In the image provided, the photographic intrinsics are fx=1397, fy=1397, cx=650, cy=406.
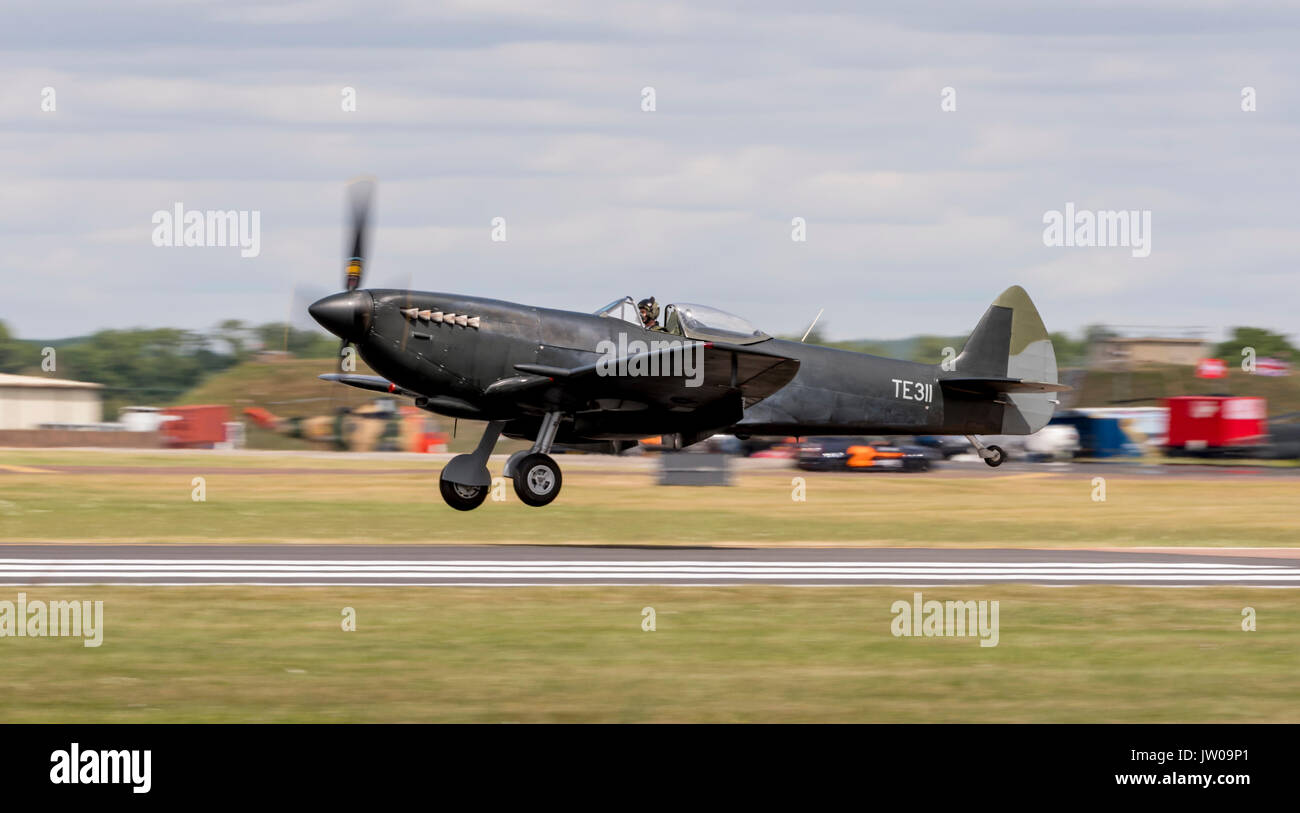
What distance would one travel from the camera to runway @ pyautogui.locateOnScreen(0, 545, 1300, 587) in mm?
16156

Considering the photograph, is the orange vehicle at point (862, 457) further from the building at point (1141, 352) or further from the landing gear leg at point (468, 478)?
the building at point (1141, 352)

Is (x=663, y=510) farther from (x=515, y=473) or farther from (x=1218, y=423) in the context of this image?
(x=1218, y=423)

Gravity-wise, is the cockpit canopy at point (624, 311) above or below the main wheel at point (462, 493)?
above

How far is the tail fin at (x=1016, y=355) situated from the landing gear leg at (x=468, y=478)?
750 centimetres

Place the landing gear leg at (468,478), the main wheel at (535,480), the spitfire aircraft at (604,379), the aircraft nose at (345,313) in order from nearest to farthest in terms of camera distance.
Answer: the aircraft nose at (345,313)
the spitfire aircraft at (604,379)
the main wheel at (535,480)
the landing gear leg at (468,478)

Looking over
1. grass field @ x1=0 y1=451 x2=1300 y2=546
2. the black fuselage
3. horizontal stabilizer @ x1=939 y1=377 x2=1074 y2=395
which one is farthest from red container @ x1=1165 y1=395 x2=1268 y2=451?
the black fuselage

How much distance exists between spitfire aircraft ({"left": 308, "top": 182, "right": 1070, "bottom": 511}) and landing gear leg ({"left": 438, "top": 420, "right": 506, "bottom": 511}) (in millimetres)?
21

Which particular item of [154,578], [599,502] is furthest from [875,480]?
[154,578]

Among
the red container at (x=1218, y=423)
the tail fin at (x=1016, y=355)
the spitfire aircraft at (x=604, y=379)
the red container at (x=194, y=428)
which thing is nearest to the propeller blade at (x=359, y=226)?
the spitfire aircraft at (x=604, y=379)

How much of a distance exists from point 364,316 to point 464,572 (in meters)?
3.91

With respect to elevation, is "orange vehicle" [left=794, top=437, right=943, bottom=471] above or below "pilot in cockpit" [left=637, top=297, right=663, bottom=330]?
below

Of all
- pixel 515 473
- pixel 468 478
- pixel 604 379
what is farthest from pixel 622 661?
pixel 468 478

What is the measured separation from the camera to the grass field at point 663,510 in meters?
24.3

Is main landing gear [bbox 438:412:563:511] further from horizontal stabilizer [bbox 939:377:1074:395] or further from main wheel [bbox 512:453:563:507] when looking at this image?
horizontal stabilizer [bbox 939:377:1074:395]
